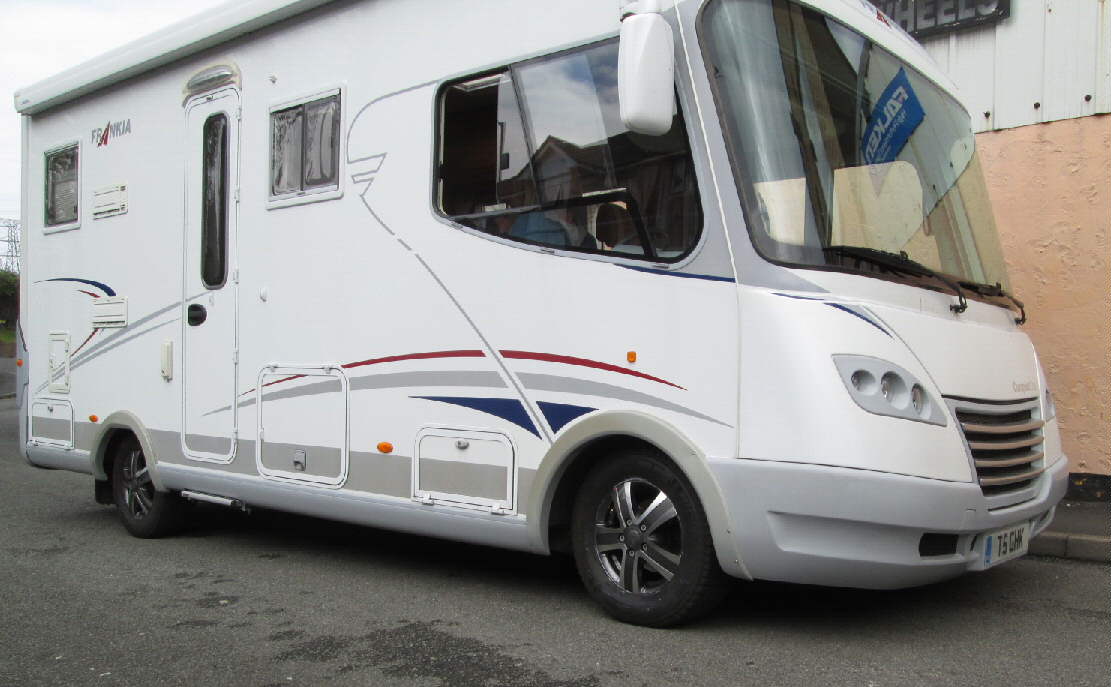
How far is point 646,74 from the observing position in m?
4.30

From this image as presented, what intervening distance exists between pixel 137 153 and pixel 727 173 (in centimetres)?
490

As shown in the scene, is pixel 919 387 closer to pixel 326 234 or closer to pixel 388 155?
pixel 388 155

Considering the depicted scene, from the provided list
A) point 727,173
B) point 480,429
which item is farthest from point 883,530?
point 480,429

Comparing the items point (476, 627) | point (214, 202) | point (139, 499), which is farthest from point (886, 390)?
point (139, 499)

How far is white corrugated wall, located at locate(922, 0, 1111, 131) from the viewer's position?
760cm

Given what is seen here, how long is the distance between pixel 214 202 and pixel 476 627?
11.7 ft

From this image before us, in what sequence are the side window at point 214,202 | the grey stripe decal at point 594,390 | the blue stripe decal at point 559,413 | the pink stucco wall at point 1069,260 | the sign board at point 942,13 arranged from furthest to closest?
1. the sign board at point 942,13
2. the pink stucco wall at point 1069,260
3. the side window at point 214,202
4. the blue stripe decal at point 559,413
5. the grey stripe decal at point 594,390

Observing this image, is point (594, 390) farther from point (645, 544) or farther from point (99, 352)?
point (99, 352)

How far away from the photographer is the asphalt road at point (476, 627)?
406 cm

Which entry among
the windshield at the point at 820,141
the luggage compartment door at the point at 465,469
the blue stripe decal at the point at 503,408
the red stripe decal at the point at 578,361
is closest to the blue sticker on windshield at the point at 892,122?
the windshield at the point at 820,141

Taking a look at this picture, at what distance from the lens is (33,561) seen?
647 cm

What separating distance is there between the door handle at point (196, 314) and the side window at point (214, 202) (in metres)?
0.16

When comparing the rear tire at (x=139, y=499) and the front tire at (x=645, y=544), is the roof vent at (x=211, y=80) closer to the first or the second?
the rear tire at (x=139, y=499)

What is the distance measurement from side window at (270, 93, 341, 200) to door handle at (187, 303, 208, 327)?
985 mm
